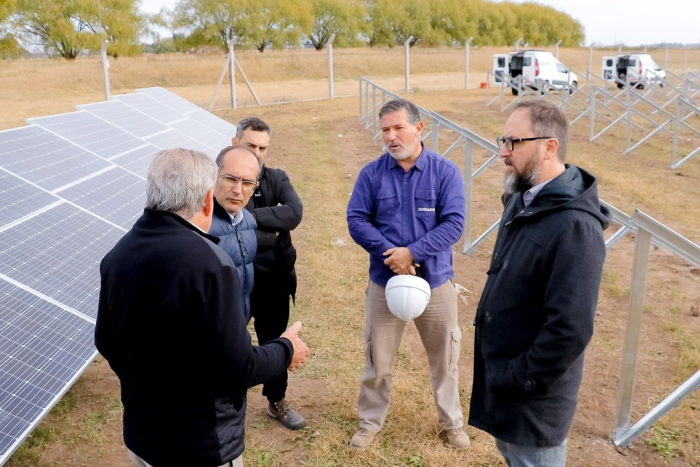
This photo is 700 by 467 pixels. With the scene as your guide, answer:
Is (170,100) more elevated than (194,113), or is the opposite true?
(170,100)

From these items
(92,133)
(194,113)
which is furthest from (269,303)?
(194,113)

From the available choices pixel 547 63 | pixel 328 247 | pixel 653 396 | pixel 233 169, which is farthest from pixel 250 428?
pixel 547 63

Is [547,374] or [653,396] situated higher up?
[547,374]

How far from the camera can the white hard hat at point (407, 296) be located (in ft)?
10.6

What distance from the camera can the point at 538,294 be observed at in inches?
87.4

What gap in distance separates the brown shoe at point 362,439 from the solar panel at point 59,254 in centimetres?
172

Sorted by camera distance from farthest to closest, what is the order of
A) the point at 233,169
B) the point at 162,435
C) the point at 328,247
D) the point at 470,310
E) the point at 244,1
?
the point at 244,1 → the point at 328,247 → the point at 470,310 → the point at 233,169 → the point at 162,435

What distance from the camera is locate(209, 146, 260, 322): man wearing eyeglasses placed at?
9.59ft

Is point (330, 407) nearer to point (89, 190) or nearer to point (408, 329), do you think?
point (408, 329)

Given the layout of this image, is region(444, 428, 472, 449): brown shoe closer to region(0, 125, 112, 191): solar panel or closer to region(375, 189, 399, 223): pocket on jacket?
region(375, 189, 399, 223): pocket on jacket

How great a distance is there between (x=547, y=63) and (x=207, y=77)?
19996 mm

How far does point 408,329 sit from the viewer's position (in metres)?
5.41

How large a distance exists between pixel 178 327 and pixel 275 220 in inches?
59.8

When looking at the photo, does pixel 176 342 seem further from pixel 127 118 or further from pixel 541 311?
pixel 127 118
